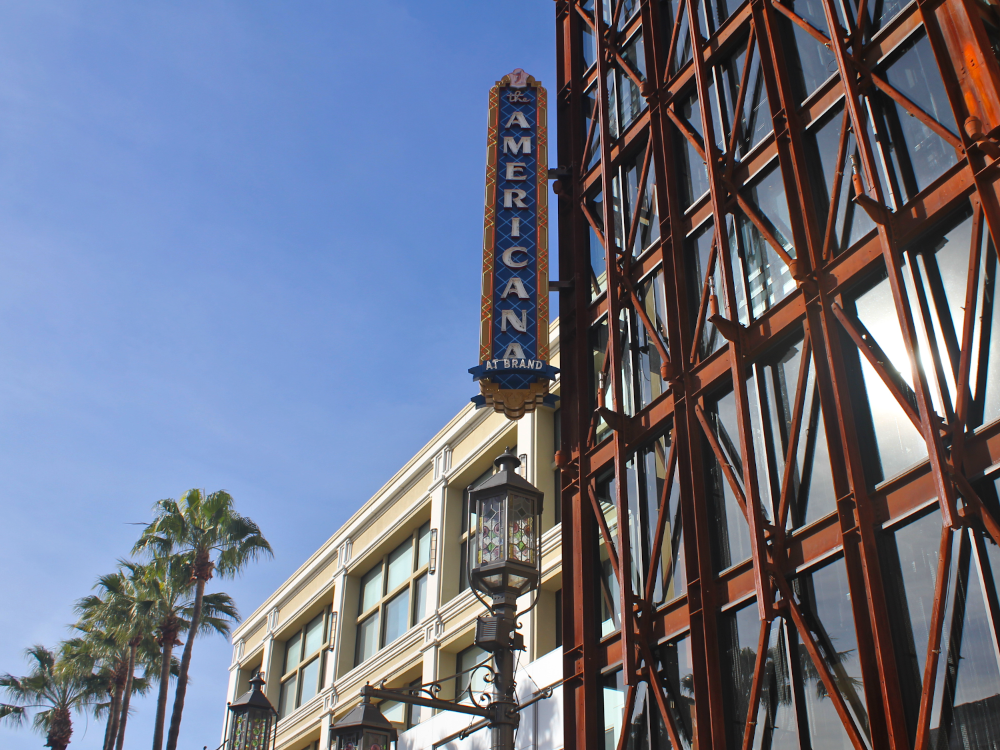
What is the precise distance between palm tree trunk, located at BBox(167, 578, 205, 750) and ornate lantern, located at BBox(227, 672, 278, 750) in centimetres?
1732

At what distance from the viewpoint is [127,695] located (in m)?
43.1

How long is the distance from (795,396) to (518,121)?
13.1 meters

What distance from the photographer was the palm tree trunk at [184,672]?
35.8m

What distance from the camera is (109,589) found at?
4147 cm

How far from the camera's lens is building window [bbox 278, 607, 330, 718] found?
3869cm

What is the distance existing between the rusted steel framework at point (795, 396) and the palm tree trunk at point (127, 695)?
29527 millimetres

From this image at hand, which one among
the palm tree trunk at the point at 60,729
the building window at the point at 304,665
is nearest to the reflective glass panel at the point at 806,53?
the building window at the point at 304,665

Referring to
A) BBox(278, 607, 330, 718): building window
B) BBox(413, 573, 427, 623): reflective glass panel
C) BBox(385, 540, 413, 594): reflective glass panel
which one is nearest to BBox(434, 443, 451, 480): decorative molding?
BBox(413, 573, 427, 623): reflective glass panel

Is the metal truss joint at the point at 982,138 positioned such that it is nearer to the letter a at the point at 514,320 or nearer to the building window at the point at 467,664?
the letter a at the point at 514,320

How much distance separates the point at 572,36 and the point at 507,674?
16.7 meters

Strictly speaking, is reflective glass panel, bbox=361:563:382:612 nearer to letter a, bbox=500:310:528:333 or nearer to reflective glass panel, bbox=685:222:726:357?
letter a, bbox=500:310:528:333

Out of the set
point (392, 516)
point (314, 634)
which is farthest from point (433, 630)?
point (314, 634)

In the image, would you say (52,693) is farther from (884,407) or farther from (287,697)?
(884,407)

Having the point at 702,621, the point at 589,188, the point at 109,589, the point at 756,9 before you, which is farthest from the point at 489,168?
the point at 109,589
